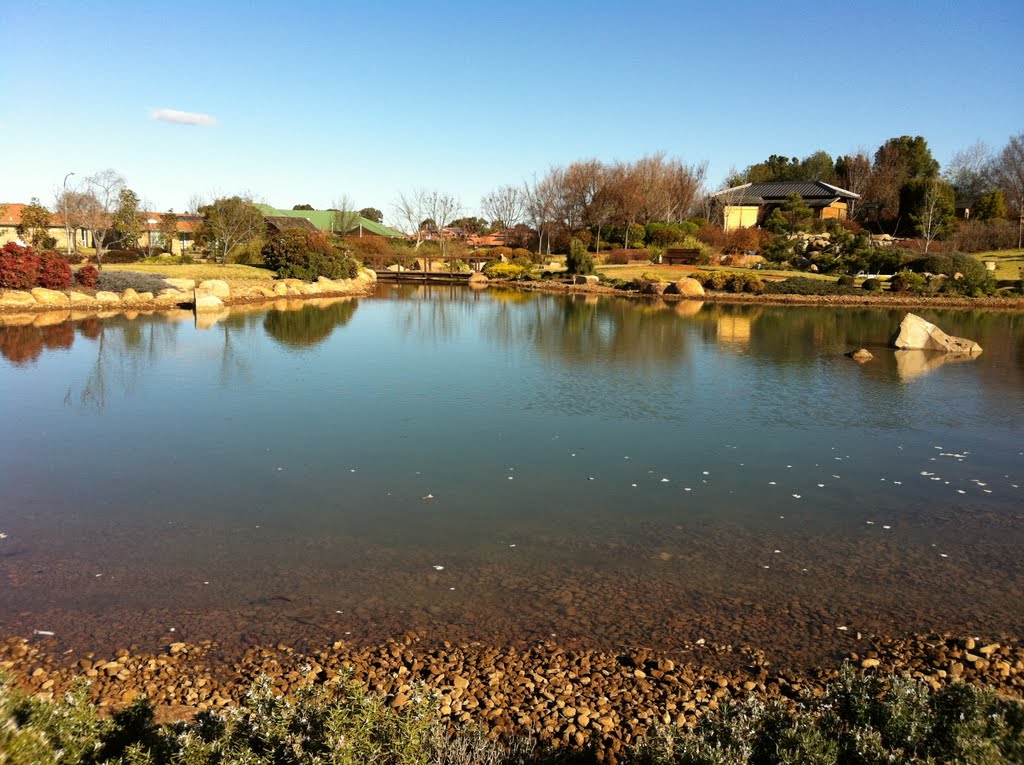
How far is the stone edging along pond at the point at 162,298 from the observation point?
86.2 ft

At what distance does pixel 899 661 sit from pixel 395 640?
3.86m

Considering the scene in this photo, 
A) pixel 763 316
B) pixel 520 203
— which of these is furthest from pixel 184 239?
pixel 763 316

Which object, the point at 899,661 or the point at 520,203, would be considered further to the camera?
the point at 520,203

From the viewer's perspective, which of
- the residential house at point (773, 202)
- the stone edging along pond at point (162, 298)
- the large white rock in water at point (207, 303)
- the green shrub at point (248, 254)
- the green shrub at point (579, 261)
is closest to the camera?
the stone edging along pond at point (162, 298)

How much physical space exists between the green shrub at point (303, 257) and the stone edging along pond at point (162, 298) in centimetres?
264

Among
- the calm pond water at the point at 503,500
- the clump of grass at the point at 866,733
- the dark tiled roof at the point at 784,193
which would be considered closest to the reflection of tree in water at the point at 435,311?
the calm pond water at the point at 503,500

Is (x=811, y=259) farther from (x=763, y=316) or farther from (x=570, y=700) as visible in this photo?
(x=570, y=700)

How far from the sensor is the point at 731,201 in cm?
6875

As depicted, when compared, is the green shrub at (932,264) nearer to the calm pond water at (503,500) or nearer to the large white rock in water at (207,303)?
the calm pond water at (503,500)

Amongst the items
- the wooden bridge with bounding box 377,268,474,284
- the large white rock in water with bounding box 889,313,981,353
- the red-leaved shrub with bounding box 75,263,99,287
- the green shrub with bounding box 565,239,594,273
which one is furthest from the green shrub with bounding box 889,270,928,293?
the red-leaved shrub with bounding box 75,263,99,287

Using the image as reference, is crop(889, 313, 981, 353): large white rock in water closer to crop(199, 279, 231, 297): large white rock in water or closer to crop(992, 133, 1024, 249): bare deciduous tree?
crop(199, 279, 231, 297): large white rock in water

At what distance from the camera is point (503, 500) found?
28.5 feet

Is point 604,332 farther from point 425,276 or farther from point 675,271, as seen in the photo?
point 425,276

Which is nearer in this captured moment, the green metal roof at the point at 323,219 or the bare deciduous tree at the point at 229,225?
the bare deciduous tree at the point at 229,225
